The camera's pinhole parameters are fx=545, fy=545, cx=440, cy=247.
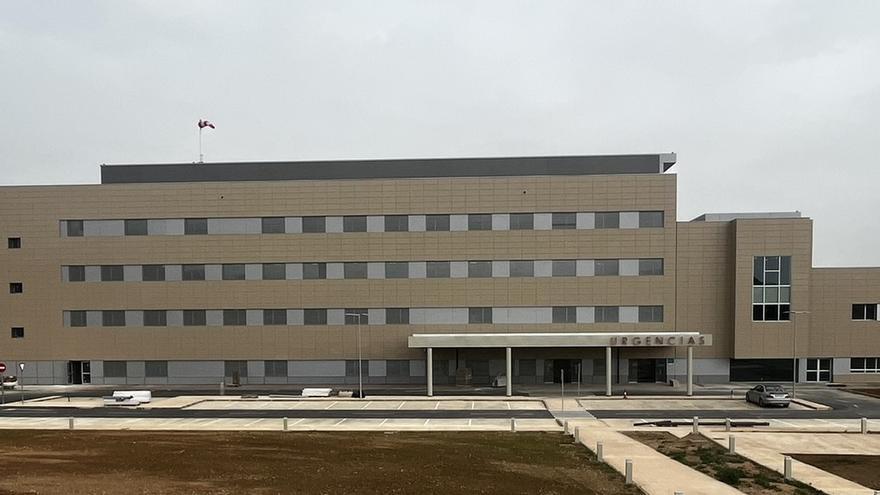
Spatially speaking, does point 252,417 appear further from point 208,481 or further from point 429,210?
point 429,210

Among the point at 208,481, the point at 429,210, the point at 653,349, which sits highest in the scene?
the point at 429,210

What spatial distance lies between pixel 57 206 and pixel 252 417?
36.7 m

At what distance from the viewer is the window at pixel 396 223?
185ft

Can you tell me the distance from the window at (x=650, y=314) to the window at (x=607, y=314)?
2.45 metres

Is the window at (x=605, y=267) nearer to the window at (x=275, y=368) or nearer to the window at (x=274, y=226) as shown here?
the window at (x=274, y=226)

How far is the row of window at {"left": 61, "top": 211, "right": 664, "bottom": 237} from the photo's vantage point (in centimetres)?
5575

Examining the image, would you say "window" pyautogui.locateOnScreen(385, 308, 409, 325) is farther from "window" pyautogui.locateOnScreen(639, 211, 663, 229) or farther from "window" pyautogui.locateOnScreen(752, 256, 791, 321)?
"window" pyautogui.locateOnScreen(752, 256, 791, 321)

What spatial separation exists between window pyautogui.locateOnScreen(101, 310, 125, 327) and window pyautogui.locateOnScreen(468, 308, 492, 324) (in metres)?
36.7

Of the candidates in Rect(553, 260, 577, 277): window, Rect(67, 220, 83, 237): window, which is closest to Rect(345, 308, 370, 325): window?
Rect(553, 260, 577, 277): window

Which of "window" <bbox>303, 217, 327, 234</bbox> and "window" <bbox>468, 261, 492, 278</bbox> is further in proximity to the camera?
"window" <bbox>303, 217, 327, 234</bbox>

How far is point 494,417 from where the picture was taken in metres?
39.5

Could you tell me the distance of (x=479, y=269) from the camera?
56.0m

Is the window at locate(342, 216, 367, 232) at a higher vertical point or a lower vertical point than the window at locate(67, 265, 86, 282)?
higher

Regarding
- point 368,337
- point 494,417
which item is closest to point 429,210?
point 368,337
